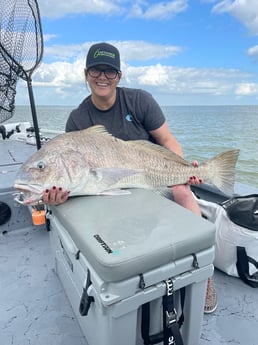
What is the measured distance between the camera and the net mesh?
2955 mm

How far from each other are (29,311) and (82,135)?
127 centimetres

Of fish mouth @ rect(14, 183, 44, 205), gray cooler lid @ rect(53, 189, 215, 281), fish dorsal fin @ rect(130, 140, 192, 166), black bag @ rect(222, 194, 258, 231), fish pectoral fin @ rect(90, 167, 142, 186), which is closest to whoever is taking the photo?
gray cooler lid @ rect(53, 189, 215, 281)

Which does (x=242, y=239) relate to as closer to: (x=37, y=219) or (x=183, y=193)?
(x=183, y=193)

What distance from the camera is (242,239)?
6.68 feet

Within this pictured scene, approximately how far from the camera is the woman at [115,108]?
92.0 inches

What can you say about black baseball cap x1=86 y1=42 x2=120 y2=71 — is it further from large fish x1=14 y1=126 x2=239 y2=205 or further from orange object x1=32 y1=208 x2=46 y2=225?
orange object x1=32 y1=208 x2=46 y2=225

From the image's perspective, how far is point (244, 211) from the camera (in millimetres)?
2152

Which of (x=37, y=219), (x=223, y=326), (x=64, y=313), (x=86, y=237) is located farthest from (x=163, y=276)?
(x=37, y=219)

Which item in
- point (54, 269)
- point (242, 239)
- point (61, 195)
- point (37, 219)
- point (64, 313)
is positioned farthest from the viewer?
point (37, 219)

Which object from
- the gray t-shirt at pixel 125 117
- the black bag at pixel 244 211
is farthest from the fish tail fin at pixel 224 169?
the gray t-shirt at pixel 125 117

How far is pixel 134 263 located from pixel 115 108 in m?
1.74

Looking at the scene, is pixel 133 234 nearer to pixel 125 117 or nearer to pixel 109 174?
pixel 109 174

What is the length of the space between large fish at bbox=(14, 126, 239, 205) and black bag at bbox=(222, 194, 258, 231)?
0.13m

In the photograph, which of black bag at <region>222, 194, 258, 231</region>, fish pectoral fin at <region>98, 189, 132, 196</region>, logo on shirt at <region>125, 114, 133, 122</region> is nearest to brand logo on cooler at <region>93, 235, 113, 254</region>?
fish pectoral fin at <region>98, 189, 132, 196</region>
